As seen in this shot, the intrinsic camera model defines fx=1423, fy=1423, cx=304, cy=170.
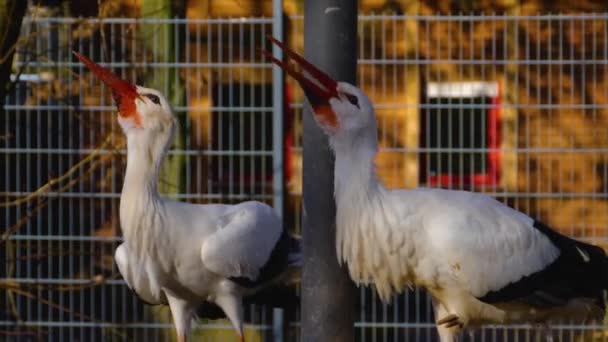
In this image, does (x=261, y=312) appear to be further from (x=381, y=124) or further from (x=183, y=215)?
(x=183, y=215)

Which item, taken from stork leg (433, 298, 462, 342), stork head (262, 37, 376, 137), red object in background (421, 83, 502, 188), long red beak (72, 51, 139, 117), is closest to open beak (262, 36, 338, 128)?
stork head (262, 37, 376, 137)

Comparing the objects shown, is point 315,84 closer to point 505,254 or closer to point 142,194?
point 505,254

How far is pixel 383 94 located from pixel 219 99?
1052mm

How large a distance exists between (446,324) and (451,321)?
0.12ft

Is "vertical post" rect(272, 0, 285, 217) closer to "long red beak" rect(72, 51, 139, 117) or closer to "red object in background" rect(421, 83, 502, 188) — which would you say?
"red object in background" rect(421, 83, 502, 188)

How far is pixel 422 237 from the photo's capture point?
19.3 ft

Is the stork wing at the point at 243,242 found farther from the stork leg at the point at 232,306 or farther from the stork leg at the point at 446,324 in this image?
the stork leg at the point at 446,324

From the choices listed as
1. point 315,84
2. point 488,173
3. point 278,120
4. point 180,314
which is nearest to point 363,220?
point 315,84

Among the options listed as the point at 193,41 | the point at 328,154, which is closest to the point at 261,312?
the point at 193,41

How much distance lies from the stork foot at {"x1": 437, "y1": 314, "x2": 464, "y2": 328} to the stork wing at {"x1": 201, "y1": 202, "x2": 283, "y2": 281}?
1.26 m

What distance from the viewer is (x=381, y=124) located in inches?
372

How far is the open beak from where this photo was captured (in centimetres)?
530

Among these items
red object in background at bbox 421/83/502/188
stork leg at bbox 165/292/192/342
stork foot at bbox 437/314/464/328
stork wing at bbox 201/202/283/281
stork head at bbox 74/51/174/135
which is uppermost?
stork head at bbox 74/51/174/135

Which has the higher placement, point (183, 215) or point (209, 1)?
point (209, 1)
